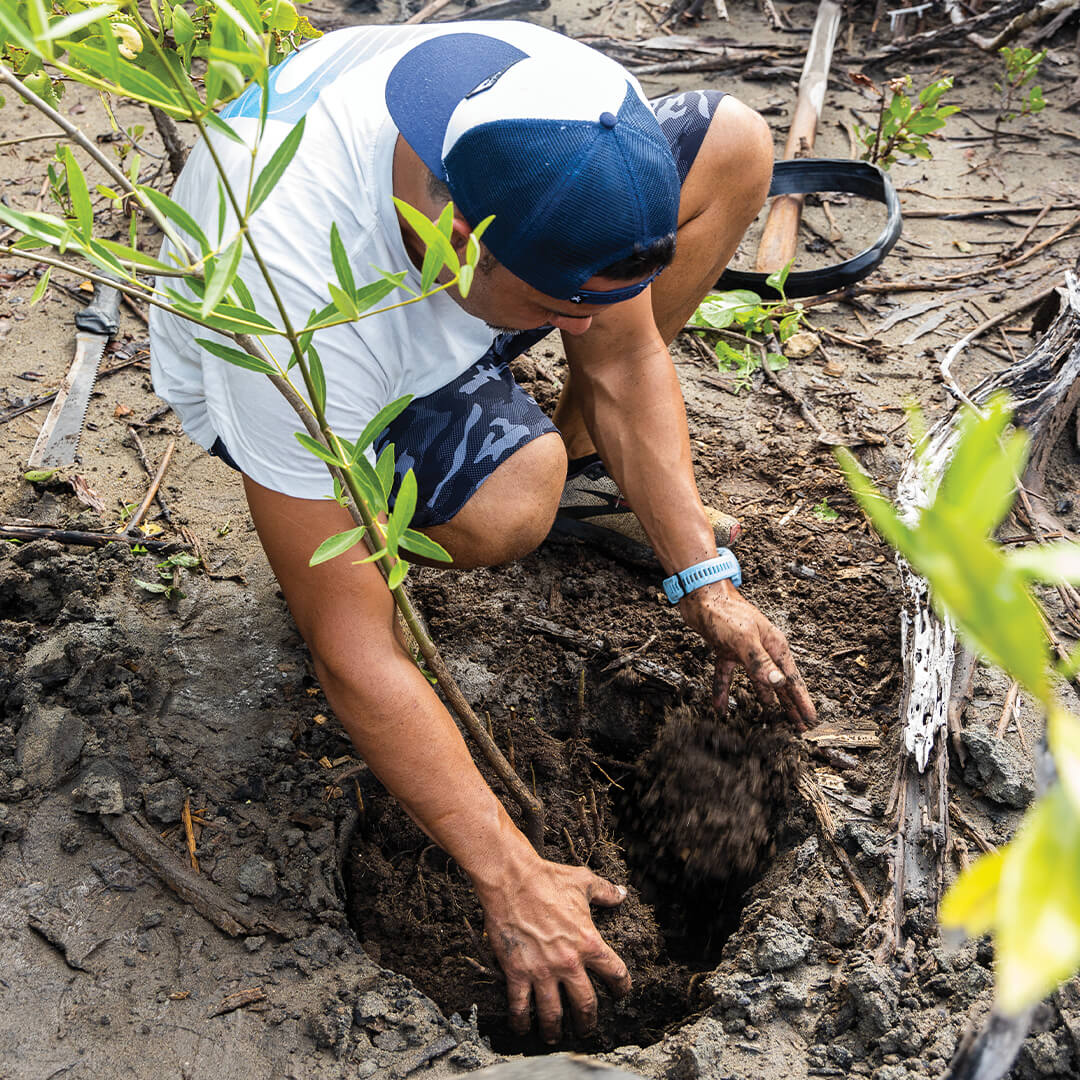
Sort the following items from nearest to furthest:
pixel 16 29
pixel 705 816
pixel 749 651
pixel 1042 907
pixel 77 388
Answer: pixel 1042 907, pixel 16 29, pixel 749 651, pixel 705 816, pixel 77 388

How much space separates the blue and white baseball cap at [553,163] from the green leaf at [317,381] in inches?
18.7

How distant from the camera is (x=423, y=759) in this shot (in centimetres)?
167

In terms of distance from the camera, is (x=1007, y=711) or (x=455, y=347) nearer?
(x=455, y=347)

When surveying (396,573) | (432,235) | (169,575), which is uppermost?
(432,235)

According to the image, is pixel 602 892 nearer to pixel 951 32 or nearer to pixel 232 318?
pixel 232 318

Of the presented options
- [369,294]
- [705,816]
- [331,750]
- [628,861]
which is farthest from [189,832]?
[369,294]

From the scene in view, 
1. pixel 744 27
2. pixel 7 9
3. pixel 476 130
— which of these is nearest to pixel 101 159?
pixel 7 9

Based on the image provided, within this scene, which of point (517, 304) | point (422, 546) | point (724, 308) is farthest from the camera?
point (724, 308)

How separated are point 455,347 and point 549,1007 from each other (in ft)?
3.91

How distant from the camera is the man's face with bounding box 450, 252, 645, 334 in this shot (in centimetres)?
156

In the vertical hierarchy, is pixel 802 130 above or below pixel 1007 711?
above

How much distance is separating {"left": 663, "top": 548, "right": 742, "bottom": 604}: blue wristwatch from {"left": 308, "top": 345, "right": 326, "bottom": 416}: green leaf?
3.82 ft

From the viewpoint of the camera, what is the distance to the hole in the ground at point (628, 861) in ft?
6.35

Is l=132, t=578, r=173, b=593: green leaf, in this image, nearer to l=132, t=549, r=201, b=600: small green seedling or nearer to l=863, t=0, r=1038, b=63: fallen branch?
l=132, t=549, r=201, b=600: small green seedling
